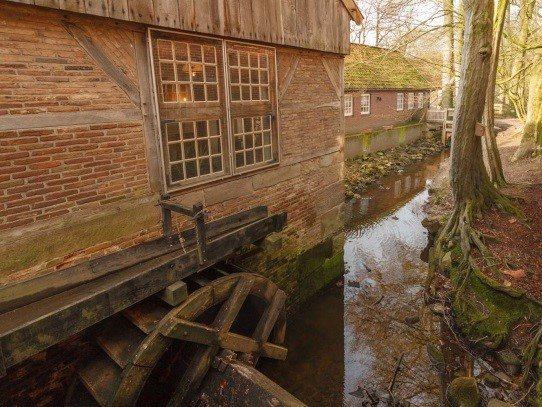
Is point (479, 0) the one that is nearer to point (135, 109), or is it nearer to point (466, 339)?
point (466, 339)

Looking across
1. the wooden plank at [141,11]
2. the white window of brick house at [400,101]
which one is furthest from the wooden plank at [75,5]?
the white window of brick house at [400,101]

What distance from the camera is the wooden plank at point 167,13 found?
13.9 ft

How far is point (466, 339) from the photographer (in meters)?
6.29

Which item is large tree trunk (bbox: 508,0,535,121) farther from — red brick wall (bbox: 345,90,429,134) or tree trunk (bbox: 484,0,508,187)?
red brick wall (bbox: 345,90,429,134)

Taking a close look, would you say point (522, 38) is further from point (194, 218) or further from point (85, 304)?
point (85, 304)

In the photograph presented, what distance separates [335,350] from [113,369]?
3.82 metres

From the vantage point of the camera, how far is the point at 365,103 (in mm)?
20797

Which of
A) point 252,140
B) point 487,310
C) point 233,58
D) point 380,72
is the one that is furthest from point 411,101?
point 233,58

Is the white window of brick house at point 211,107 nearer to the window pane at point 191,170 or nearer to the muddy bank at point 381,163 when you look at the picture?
the window pane at point 191,170

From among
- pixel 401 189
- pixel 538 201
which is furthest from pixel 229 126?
pixel 401 189

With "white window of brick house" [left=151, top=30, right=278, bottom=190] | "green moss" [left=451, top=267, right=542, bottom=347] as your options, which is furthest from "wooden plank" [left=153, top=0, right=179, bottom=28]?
"green moss" [left=451, top=267, right=542, bottom=347]

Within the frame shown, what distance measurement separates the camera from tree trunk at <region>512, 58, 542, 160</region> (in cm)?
1376

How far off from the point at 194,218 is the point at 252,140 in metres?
2.45

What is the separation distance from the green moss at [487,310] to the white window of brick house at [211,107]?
14.1 feet
